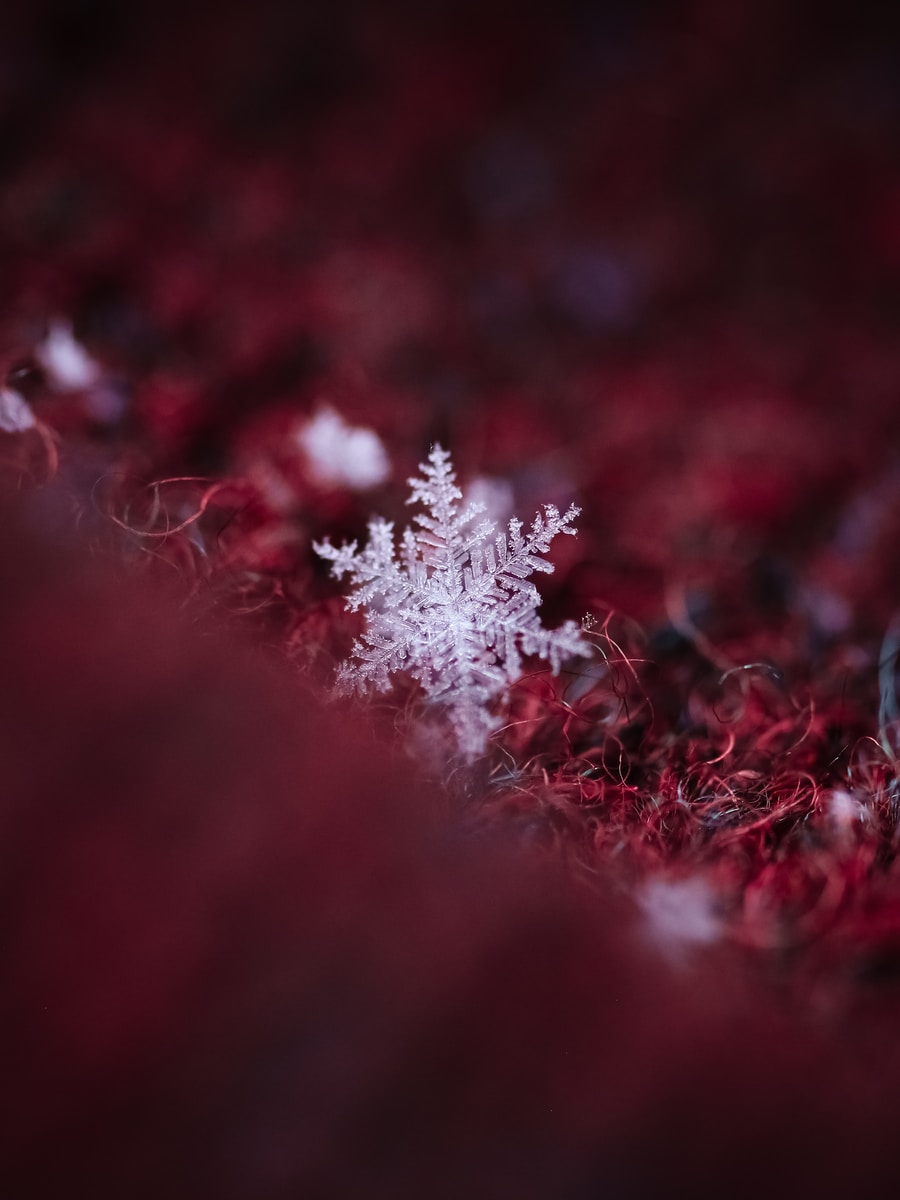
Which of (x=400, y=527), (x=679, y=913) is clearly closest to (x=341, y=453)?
(x=400, y=527)

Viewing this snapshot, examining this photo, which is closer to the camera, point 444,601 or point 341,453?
point 444,601

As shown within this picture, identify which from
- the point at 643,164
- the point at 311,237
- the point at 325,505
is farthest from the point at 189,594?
the point at 643,164

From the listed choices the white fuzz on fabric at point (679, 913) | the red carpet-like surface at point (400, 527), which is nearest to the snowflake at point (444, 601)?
the red carpet-like surface at point (400, 527)

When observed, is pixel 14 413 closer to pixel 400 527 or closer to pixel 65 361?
pixel 65 361

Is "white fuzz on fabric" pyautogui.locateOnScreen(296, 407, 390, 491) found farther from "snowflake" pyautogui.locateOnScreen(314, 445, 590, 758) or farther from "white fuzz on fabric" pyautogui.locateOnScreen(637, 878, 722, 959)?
"white fuzz on fabric" pyautogui.locateOnScreen(637, 878, 722, 959)

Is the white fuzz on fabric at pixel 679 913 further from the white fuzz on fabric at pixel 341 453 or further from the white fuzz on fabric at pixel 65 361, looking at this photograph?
the white fuzz on fabric at pixel 65 361
